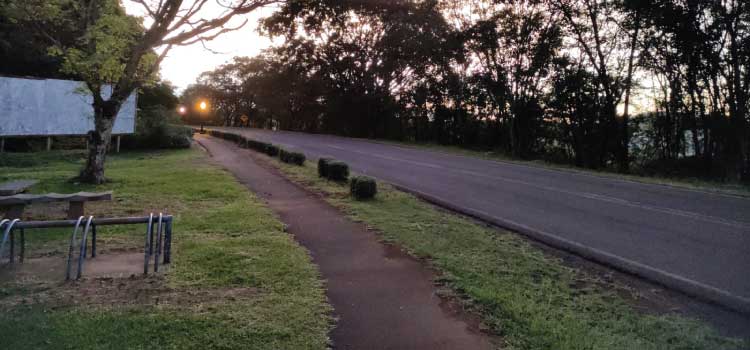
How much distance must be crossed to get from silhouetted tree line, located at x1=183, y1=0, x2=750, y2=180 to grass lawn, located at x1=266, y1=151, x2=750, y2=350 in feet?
25.2

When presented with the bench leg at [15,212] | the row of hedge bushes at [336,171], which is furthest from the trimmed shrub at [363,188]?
the bench leg at [15,212]

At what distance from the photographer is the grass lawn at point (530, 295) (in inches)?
152

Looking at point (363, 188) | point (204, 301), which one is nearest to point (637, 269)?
point (204, 301)

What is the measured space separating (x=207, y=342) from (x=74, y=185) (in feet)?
31.6

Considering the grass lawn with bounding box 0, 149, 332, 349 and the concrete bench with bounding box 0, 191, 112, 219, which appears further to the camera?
the concrete bench with bounding box 0, 191, 112, 219

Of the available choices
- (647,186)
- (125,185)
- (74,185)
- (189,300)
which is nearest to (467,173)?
(647,186)

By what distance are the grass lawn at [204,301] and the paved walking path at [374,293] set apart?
224 mm

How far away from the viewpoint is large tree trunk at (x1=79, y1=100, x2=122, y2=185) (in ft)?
38.3

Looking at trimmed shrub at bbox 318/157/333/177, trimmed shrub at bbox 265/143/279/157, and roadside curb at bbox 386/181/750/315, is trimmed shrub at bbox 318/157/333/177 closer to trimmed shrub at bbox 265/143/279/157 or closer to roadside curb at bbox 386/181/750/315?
roadside curb at bbox 386/181/750/315

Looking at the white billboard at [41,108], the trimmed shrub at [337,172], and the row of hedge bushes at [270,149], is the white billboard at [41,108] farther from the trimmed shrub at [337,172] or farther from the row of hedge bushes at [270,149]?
the trimmed shrub at [337,172]

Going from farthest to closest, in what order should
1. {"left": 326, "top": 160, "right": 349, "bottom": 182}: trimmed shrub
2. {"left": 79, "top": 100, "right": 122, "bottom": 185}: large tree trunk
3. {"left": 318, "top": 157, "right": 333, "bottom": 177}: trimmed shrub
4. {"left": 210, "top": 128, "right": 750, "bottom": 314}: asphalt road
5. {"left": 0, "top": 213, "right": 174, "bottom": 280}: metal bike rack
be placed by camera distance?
{"left": 318, "top": 157, "right": 333, "bottom": 177}: trimmed shrub
{"left": 326, "top": 160, "right": 349, "bottom": 182}: trimmed shrub
{"left": 79, "top": 100, "right": 122, "bottom": 185}: large tree trunk
{"left": 210, "top": 128, "right": 750, "bottom": 314}: asphalt road
{"left": 0, "top": 213, "right": 174, "bottom": 280}: metal bike rack

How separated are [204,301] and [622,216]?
738 cm

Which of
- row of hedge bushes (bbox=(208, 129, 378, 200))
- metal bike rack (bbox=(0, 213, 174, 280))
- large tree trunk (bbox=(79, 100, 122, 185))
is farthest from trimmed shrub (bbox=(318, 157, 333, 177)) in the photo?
metal bike rack (bbox=(0, 213, 174, 280))

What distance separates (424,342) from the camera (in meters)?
3.82
